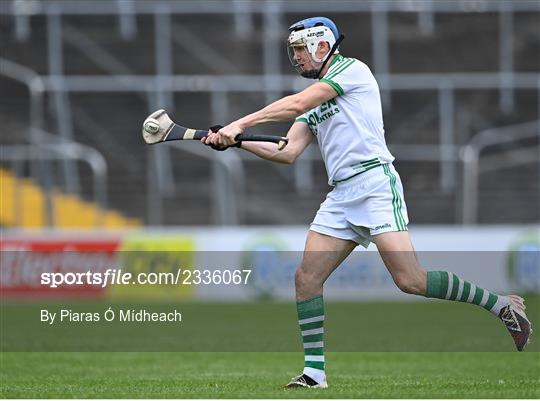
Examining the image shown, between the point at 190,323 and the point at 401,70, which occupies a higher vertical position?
the point at 401,70

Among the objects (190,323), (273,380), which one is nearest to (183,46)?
(190,323)

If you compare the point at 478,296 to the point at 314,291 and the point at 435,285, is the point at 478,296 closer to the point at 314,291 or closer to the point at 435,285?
the point at 435,285

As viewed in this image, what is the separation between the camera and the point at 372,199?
8.28m

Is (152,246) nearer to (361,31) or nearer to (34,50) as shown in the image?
(34,50)

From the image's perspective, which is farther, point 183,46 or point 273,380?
point 183,46

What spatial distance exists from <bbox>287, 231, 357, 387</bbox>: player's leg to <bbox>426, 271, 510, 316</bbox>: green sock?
2.07ft

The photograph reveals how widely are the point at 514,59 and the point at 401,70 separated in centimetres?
228

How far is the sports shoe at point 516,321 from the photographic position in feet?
27.8

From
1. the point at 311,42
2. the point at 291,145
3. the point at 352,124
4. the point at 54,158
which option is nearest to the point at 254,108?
the point at 54,158

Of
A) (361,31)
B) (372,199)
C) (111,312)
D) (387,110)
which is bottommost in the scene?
(111,312)

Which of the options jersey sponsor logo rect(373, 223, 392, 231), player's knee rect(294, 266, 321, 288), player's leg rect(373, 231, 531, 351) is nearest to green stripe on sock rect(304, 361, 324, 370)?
player's knee rect(294, 266, 321, 288)

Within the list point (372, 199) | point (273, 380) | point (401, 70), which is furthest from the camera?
point (401, 70)

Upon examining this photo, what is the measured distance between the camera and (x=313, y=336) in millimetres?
8422

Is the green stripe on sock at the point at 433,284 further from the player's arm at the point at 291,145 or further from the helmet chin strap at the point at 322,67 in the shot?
the helmet chin strap at the point at 322,67
